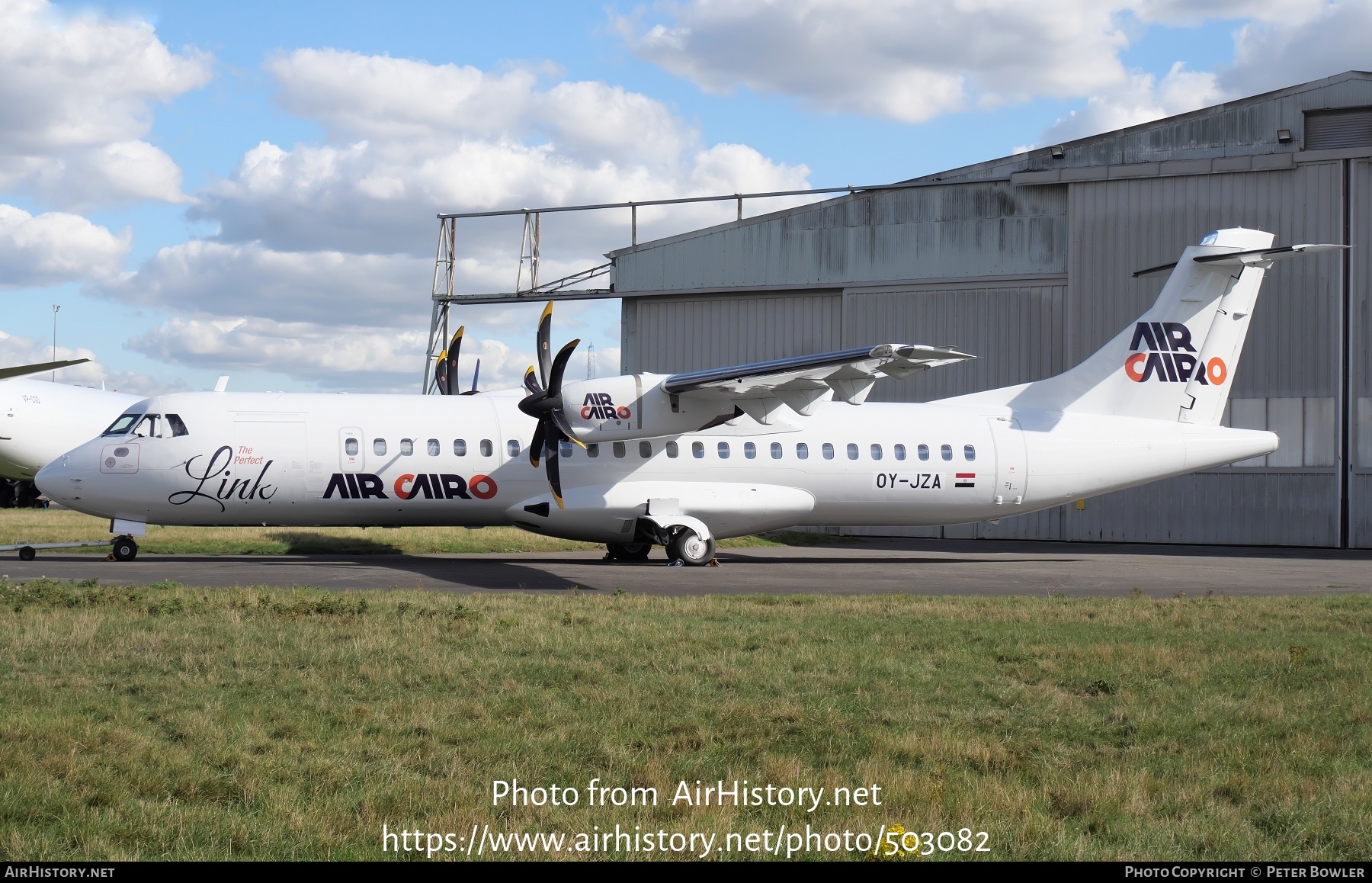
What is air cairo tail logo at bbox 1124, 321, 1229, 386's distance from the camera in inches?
1019

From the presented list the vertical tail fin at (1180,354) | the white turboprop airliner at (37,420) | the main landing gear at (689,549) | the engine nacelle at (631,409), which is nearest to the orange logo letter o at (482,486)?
the engine nacelle at (631,409)

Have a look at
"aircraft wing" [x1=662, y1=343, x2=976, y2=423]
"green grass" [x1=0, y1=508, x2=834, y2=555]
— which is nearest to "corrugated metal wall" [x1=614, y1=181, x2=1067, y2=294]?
"green grass" [x1=0, y1=508, x2=834, y2=555]

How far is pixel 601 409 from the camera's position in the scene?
845 inches

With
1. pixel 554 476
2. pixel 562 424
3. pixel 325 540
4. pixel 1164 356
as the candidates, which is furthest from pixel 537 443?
pixel 1164 356

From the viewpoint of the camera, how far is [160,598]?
13.8 meters

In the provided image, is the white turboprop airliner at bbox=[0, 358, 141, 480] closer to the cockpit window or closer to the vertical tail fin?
the cockpit window

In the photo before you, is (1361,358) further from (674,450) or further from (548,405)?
(548,405)

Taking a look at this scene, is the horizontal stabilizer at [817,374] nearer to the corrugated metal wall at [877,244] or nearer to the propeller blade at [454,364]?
the propeller blade at [454,364]

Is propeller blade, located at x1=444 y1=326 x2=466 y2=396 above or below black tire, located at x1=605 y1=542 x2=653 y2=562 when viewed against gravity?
above

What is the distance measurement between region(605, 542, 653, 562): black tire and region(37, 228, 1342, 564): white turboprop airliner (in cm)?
5

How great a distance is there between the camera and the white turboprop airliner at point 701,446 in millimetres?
21500

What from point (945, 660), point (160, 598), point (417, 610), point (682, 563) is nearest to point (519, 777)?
point (945, 660)

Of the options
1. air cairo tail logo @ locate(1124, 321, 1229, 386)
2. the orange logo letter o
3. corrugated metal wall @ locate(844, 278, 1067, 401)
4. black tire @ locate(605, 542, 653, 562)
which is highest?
corrugated metal wall @ locate(844, 278, 1067, 401)

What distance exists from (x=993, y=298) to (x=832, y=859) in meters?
33.1
